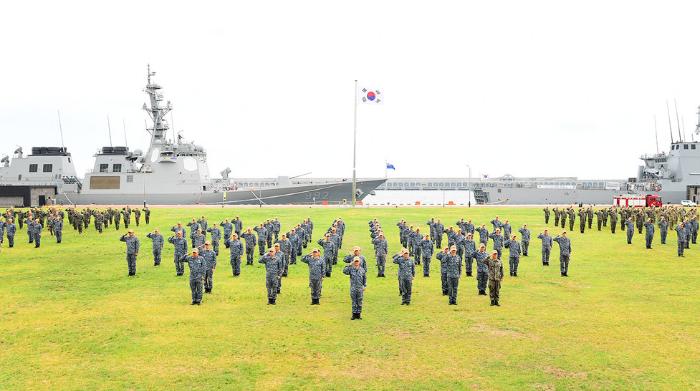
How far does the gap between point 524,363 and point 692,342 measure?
397cm

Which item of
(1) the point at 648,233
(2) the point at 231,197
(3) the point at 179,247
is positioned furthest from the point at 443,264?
(2) the point at 231,197

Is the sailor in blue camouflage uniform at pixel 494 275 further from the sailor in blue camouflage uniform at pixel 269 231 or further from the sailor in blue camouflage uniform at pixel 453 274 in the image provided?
the sailor in blue camouflage uniform at pixel 269 231

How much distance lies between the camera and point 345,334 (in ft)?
37.8

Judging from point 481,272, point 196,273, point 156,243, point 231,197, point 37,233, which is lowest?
point 481,272

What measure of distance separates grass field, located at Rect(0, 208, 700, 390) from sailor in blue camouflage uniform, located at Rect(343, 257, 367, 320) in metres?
0.36

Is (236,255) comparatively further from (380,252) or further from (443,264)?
(443,264)

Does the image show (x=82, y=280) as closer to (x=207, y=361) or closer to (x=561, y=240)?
(x=207, y=361)

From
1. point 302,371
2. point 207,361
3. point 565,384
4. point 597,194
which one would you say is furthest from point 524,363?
point 597,194

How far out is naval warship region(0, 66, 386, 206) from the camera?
223 feet

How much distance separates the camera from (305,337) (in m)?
11.3

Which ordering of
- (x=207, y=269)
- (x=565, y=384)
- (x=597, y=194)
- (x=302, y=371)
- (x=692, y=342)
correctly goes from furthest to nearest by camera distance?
1. (x=597, y=194)
2. (x=207, y=269)
3. (x=692, y=342)
4. (x=302, y=371)
5. (x=565, y=384)

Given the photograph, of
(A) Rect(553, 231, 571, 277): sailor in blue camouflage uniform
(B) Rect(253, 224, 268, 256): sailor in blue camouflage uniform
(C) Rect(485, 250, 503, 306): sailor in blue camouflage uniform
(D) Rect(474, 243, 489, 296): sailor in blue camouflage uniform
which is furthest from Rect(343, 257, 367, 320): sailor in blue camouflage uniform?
(B) Rect(253, 224, 268, 256): sailor in blue camouflage uniform

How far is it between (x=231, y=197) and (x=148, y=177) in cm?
1053

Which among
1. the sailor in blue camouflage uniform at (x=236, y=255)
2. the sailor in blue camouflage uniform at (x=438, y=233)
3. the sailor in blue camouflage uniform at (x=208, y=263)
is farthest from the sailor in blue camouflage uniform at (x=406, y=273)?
the sailor in blue camouflage uniform at (x=438, y=233)
